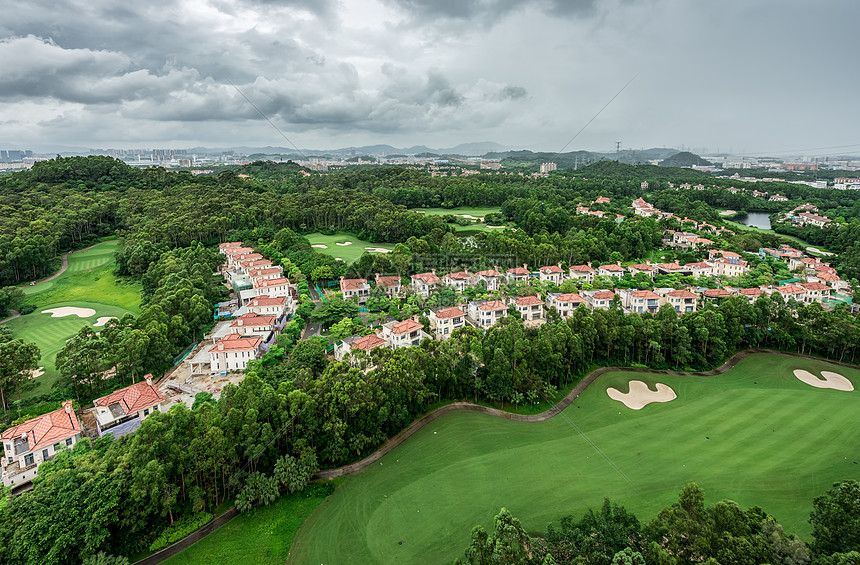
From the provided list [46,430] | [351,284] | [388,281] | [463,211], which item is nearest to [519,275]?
[388,281]

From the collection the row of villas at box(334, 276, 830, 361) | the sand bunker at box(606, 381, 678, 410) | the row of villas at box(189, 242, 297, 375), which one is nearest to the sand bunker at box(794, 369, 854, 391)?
the row of villas at box(334, 276, 830, 361)

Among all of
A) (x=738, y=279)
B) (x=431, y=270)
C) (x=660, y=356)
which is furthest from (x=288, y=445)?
(x=738, y=279)

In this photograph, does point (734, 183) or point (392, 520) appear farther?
point (734, 183)

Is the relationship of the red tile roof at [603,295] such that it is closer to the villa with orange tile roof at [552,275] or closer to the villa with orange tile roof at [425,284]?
the villa with orange tile roof at [552,275]

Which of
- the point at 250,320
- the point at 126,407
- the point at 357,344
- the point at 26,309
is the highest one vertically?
the point at 250,320

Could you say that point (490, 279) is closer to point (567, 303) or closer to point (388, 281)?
point (567, 303)

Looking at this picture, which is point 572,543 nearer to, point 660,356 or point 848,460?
point 848,460

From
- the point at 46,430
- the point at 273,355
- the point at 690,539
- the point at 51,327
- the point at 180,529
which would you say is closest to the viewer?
the point at 690,539

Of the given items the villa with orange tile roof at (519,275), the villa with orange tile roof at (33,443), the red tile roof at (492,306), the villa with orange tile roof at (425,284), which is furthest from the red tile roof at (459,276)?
the villa with orange tile roof at (33,443)
